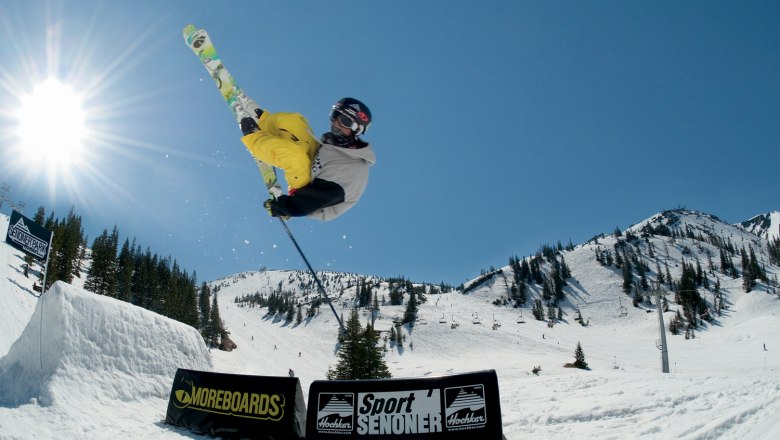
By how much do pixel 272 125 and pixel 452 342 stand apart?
8489 centimetres

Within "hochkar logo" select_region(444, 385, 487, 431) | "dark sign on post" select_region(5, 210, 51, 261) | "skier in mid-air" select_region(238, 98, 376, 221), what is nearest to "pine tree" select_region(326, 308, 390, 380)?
"dark sign on post" select_region(5, 210, 51, 261)

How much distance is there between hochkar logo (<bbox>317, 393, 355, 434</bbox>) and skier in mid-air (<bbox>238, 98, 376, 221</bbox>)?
2853 mm

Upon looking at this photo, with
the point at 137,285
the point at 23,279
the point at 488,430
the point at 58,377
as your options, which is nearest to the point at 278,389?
the point at 488,430

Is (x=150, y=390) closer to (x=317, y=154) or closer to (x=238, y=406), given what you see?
(x=238, y=406)

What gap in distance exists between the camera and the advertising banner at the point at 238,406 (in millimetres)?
8641

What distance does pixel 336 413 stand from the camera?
5664mm

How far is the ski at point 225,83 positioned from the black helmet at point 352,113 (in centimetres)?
99

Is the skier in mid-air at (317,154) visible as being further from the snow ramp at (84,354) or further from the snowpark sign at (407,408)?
the snow ramp at (84,354)

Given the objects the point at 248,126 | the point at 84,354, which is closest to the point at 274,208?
the point at 248,126

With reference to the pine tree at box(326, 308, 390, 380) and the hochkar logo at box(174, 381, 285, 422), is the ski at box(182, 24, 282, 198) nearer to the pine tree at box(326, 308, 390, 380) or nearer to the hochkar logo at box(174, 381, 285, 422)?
the hochkar logo at box(174, 381, 285, 422)

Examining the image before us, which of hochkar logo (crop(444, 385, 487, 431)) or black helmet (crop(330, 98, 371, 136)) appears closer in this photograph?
black helmet (crop(330, 98, 371, 136))

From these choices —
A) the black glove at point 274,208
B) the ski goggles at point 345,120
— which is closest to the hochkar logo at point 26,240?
the black glove at point 274,208

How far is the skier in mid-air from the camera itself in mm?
3941

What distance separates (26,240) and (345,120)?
15.8 metres
